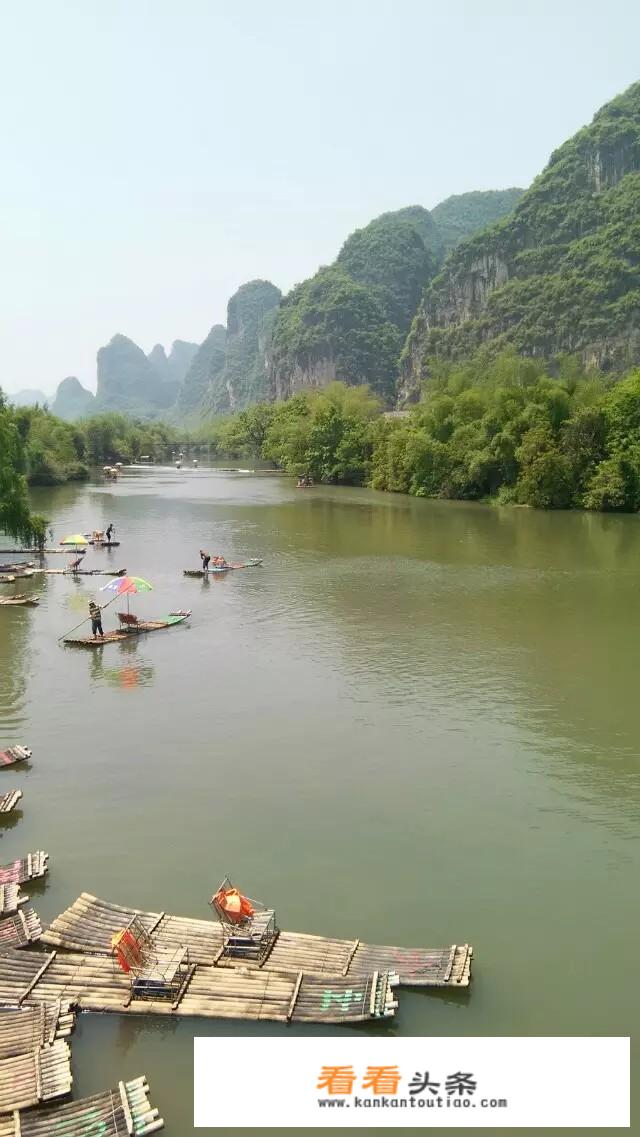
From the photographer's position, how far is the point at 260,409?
477 ft

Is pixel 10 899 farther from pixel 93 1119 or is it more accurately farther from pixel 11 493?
pixel 11 493

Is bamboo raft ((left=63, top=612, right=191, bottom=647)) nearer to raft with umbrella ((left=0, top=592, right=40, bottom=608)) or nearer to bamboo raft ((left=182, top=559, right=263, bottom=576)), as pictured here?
raft with umbrella ((left=0, top=592, right=40, bottom=608))

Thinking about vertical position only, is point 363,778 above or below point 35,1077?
above

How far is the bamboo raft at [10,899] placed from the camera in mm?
11102

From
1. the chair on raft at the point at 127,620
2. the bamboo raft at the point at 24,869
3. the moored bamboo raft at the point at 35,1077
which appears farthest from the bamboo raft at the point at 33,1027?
the chair on raft at the point at 127,620

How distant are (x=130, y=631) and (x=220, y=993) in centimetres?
1767

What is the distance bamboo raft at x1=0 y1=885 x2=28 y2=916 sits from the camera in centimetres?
1110

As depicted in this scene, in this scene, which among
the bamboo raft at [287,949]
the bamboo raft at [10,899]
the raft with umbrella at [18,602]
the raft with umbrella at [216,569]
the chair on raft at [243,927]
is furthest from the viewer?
the raft with umbrella at [216,569]

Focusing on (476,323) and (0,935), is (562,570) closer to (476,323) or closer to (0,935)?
(0,935)

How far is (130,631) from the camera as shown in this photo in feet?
86.1

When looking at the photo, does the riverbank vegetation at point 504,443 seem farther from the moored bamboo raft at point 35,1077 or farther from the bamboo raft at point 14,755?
the moored bamboo raft at point 35,1077

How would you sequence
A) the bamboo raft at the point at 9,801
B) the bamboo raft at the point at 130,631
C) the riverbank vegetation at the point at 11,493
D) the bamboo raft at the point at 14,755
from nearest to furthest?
the bamboo raft at the point at 9,801 → the bamboo raft at the point at 14,755 → the bamboo raft at the point at 130,631 → the riverbank vegetation at the point at 11,493

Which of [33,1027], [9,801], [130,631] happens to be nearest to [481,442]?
[130,631]

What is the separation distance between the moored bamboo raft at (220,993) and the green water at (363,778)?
0.21 meters
